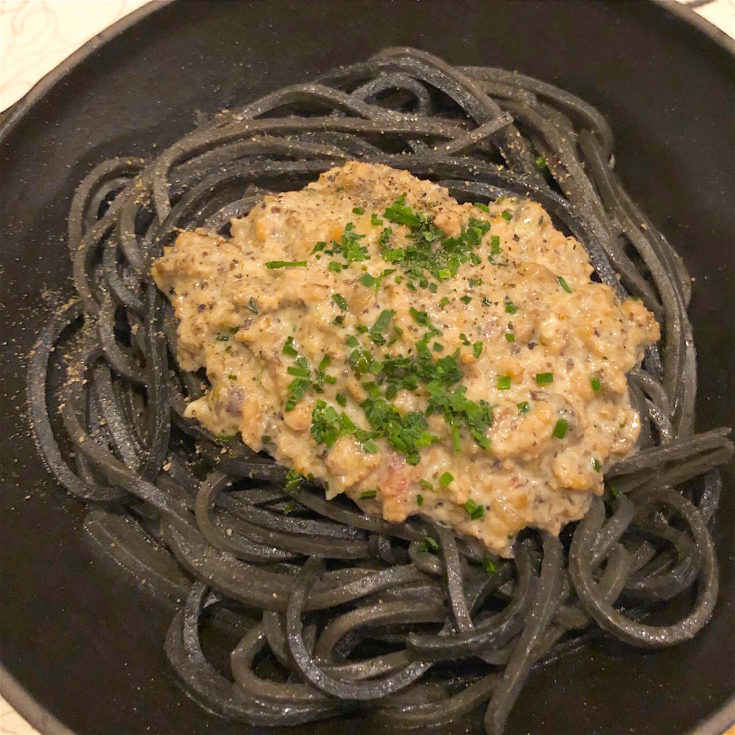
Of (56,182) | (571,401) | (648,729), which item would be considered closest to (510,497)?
(571,401)

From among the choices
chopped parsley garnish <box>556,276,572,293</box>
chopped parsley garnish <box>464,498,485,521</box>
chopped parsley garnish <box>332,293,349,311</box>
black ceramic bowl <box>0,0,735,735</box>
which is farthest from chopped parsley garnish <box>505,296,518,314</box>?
black ceramic bowl <box>0,0,735,735</box>

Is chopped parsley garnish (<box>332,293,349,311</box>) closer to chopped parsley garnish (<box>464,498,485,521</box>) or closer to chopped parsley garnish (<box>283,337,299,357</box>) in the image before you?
chopped parsley garnish (<box>283,337,299,357</box>)

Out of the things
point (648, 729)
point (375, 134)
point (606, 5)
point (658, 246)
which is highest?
point (606, 5)

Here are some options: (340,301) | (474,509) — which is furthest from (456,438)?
(340,301)

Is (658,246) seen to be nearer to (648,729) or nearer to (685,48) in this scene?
(685,48)

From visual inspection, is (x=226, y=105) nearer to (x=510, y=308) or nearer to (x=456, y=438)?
(x=510, y=308)
